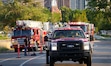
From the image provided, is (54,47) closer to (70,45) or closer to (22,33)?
(70,45)

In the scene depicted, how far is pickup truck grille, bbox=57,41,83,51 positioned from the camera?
18438 mm

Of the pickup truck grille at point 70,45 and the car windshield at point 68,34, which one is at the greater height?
the car windshield at point 68,34

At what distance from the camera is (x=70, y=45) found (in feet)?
60.6

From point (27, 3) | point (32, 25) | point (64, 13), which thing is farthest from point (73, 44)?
point (64, 13)

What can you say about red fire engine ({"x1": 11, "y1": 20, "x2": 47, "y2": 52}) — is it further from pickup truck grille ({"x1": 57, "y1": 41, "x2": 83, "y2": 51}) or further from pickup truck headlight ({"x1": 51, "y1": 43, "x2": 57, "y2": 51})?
pickup truck grille ({"x1": 57, "y1": 41, "x2": 83, "y2": 51})

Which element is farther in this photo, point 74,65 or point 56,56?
point 74,65

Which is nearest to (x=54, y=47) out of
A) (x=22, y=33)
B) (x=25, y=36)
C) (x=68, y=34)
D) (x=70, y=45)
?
(x=70, y=45)

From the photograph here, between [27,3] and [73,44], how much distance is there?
65007 millimetres

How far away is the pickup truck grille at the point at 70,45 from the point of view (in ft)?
60.5

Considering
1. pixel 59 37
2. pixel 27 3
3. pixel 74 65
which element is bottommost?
pixel 74 65

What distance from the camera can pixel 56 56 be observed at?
60.6 feet

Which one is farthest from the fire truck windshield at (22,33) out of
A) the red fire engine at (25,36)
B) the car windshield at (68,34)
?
the car windshield at (68,34)

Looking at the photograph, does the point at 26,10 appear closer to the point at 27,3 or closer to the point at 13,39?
the point at 27,3

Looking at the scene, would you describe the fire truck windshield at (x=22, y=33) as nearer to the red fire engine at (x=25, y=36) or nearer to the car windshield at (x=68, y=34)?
the red fire engine at (x=25, y=36)
